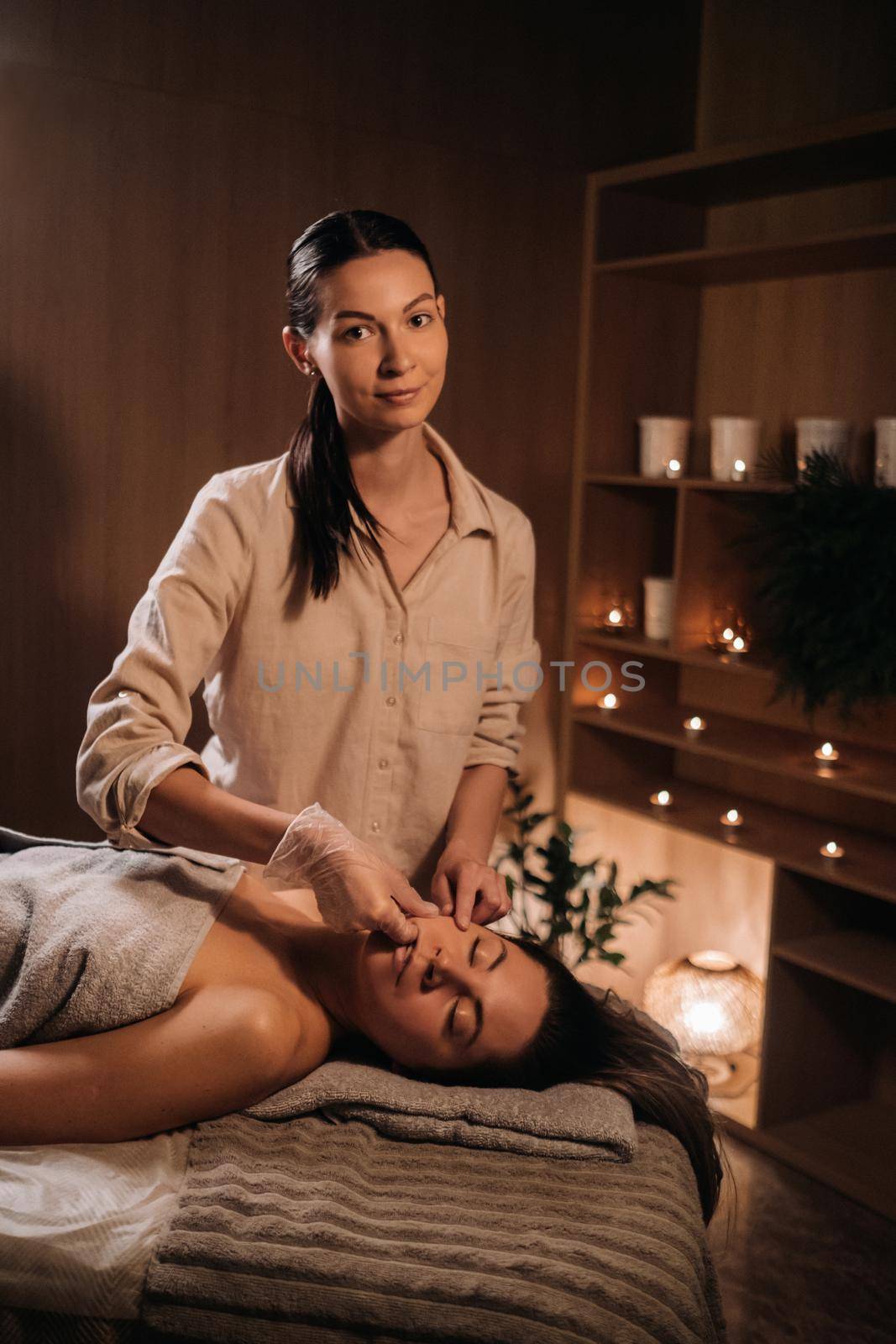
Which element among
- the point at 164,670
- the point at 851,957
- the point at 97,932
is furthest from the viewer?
the point at 851,957

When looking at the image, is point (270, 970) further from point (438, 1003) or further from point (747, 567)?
point (747, 567)

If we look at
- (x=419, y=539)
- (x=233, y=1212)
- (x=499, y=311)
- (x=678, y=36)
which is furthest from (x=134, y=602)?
(x=678, y=36)

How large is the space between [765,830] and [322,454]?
1.59 meters

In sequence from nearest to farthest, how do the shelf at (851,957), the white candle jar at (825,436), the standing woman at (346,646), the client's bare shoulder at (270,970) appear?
the client's bare shoulder at (270,970) → the standing woman at (346,646) → the shelf at (851,957) → the white candle jar at (825,436)

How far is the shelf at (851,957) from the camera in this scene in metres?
2.49

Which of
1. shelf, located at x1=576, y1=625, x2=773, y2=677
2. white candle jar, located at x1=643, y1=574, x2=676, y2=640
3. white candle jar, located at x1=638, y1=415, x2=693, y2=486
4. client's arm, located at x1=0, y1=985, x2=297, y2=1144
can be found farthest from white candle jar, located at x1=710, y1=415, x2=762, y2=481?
client's arm, located at x1=0, y1=985, x2=297, y2=1144

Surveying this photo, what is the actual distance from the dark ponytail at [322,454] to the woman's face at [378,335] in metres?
0.03

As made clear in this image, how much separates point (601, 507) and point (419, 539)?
139cm

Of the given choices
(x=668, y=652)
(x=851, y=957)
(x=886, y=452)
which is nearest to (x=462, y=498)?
(x=886, y=452)

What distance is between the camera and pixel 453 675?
188 cm

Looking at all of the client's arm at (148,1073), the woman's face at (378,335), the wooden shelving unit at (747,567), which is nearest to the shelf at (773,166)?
the wooden shelving unit at (747,567)

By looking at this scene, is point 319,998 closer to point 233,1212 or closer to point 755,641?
point 233,1212

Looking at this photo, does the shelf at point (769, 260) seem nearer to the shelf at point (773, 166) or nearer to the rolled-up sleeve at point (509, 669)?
the shelf at point (773, 166)

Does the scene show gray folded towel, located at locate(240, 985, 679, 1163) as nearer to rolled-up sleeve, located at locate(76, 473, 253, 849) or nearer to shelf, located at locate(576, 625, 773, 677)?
rolled-up sleeve, located at locate(76, 473, 253, 849)
